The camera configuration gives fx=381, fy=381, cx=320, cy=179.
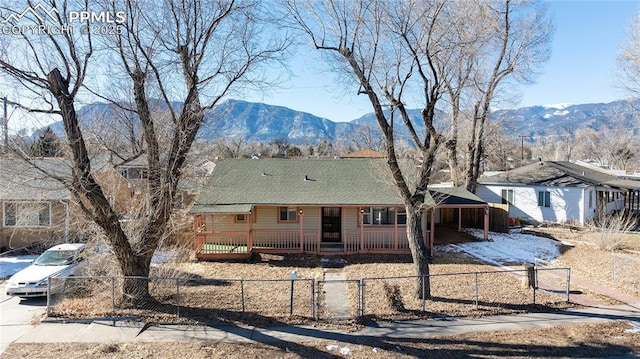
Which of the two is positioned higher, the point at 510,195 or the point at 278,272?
the point at 510,195

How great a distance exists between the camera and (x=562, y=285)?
42.5ft

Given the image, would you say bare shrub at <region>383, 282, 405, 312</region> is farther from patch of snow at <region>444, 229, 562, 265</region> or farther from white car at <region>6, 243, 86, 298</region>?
white car at <region>6, 243, 86, 298</region>

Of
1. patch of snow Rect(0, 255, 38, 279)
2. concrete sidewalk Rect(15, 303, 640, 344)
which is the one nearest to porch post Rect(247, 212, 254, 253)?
concrete sidewalk Rect(15, 303, 640, 344)

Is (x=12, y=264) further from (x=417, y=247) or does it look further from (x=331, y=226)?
(x=417, y=247)

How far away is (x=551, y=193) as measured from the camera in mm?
25234

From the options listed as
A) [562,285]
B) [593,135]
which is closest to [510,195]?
[562,285]

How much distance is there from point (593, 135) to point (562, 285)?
137m

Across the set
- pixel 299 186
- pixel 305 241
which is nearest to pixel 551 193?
pixel 299 186

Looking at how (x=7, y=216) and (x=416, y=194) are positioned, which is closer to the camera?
(x=416, y=194)

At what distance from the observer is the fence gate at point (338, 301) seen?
400 inches

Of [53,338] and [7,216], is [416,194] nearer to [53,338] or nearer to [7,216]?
[53,338]

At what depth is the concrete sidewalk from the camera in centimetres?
883

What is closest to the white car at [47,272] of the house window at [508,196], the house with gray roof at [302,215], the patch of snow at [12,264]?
the patch of snow at [12,264]

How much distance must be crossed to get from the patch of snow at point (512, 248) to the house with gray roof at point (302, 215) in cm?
213
